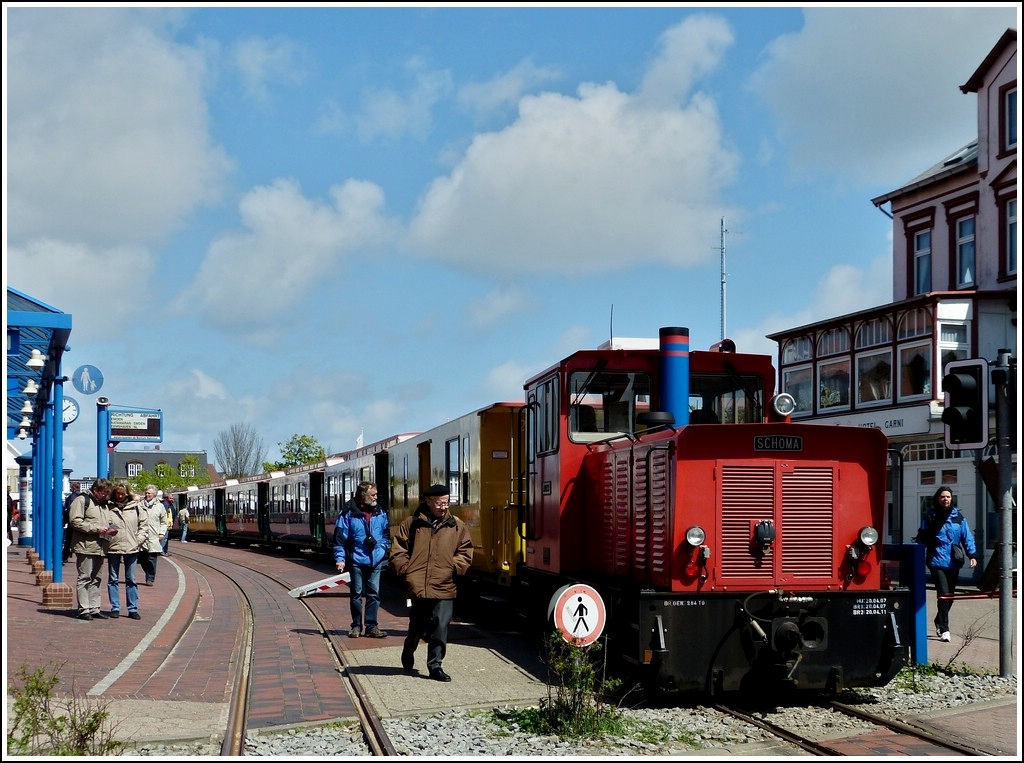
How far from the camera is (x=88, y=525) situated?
14.2 m

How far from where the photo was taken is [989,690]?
10.1 metres

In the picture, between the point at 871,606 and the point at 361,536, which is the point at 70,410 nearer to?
the point at 361,536

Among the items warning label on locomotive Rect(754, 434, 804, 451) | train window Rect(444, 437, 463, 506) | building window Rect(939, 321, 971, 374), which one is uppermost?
building window Rect(939, 321, 971, 374)

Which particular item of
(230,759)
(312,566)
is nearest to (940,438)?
(312,566)

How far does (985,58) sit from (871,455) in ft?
71.3

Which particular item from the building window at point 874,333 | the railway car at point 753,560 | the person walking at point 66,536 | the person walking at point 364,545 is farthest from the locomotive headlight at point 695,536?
the building window at point 874,333

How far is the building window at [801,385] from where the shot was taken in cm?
3191

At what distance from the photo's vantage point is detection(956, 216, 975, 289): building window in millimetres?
28781

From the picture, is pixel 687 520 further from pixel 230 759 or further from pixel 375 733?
pixel 230 759

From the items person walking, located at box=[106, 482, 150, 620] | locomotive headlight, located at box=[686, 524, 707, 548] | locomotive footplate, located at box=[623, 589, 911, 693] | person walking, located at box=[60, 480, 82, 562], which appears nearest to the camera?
locomotive footplate, located at box=[623, 589, 911, 693]

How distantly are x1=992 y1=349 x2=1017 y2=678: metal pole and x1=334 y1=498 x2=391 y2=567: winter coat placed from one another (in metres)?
6.71

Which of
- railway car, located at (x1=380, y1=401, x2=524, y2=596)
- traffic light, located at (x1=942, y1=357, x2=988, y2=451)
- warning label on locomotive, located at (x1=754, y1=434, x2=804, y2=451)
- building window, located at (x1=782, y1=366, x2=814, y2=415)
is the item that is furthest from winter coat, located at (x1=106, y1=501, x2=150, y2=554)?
building window, located at (x1=782, y1=366, x2=814, y2=415)

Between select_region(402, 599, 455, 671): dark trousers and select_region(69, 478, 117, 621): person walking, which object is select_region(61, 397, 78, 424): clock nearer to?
select_region(69, 478, 117, 621): person walking

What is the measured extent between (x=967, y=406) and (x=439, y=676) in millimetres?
5413
